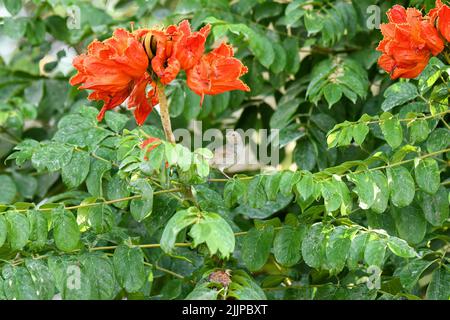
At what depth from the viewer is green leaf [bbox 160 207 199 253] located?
178 cm

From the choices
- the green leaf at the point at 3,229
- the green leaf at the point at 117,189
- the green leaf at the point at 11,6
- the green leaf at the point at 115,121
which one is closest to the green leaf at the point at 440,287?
the green leaf at the point at 117,189

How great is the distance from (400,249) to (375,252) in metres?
0.05

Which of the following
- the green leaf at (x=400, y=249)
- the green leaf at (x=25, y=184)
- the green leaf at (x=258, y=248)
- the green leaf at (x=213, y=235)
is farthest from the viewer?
the green leaf at (x=25, y=184)

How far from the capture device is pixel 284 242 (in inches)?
85.1

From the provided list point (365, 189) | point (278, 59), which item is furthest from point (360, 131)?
point (278, 59)

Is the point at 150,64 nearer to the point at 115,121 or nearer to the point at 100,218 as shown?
the point at 100,218

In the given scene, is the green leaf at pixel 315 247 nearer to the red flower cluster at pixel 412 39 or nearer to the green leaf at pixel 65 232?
the red flower cluster at pixel 412 39

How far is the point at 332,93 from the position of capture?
8.70 ft

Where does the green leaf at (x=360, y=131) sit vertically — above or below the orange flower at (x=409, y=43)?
below

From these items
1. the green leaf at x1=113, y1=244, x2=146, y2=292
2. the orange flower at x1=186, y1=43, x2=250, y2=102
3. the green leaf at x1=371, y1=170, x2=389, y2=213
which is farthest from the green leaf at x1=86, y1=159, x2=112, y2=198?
the green leaf at x1=371, y1=170, x2=389, y2=213

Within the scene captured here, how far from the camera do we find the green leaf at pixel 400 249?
188 centimetres

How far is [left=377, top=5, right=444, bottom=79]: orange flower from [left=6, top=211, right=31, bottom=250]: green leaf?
0.96 m
